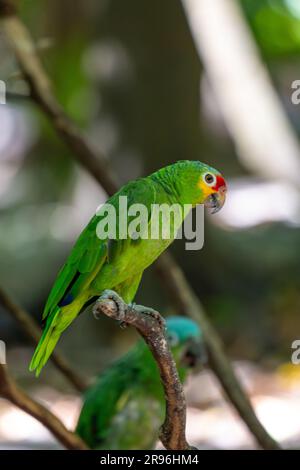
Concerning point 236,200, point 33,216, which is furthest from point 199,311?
point 33,216

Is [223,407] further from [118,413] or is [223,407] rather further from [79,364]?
[118,413]

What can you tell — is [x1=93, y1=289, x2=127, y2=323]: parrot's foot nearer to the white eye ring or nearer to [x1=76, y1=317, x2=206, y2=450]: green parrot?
the white eye ring

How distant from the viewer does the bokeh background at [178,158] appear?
396 centimetres

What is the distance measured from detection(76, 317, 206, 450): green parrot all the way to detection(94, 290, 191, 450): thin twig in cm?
113

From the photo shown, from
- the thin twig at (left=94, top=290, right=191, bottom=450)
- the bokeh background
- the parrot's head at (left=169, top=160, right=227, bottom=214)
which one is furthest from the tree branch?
the parrot's head at (left=169, top=160, right=227, bottom=214)

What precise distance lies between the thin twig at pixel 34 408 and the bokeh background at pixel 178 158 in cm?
137

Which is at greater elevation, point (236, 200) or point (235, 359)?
point (236, 200)

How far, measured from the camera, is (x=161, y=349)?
4.91 ft

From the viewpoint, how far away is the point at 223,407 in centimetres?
440

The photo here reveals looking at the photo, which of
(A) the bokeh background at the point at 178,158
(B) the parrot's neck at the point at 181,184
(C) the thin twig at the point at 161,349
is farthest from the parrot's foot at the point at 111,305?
(A) the bokeh background at the point at 178,158

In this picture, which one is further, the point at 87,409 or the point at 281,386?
the point at 281,386
